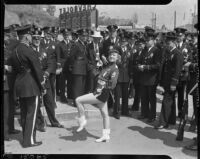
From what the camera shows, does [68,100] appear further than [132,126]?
Yes

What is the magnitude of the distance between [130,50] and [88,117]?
1794 mm

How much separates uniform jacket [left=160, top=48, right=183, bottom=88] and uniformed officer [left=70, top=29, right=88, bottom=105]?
5.21 ft

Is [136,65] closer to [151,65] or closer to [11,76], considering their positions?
[151,65]

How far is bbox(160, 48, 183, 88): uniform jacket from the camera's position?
18.2 feet

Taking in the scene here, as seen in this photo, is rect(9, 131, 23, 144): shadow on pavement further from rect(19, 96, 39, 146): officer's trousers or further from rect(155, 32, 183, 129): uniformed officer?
rect(155, 32, 183, 129): uniformed officer

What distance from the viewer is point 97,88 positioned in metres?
4.88

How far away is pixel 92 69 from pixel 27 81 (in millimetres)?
2166

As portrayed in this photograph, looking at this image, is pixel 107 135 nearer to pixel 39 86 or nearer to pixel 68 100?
pixel 39 86

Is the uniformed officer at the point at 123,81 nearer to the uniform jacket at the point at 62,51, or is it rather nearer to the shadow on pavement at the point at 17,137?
the uniform jacket at the point at 62,51

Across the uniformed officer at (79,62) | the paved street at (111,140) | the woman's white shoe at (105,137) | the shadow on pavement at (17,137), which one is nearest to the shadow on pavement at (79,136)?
the paved street at (111,140)

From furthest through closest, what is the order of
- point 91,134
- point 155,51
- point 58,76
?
1. point 58,76
2. point 155,51
3. point 91,134

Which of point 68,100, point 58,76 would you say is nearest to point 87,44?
point 68,100

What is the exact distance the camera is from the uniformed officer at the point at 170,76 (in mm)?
5566

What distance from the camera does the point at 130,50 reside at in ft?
22.2
